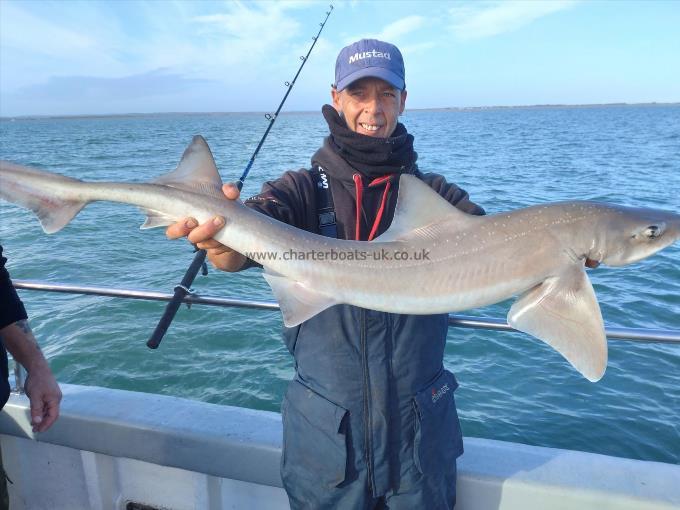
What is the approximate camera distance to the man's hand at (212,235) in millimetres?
2188

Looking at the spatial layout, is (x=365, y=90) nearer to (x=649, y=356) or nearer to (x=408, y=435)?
(x=408, y=435)

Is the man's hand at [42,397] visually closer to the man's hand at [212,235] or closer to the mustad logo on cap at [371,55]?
the man's hand at [212,235]

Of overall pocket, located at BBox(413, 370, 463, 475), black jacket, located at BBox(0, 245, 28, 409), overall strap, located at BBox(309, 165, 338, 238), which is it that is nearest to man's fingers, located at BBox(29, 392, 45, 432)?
black jacket, located at BBox(0, 245, 28, 409)

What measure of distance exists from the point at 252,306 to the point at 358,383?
3.81ft

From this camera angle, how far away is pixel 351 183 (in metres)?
2.58

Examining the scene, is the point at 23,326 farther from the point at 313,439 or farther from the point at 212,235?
the point at 313,439

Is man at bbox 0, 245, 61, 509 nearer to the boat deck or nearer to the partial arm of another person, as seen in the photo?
the partial arm of another person

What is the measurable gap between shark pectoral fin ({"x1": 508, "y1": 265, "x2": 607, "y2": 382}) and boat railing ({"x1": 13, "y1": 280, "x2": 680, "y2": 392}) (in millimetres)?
299

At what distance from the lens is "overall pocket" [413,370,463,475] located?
2232 mm

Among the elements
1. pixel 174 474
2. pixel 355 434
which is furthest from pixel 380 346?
pixel 174 474

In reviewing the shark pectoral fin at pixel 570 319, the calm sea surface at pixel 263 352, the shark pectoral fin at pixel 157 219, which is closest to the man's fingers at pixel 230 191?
the shark pectoral fin at pixel 157 219

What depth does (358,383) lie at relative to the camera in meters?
2.24

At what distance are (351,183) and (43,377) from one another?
6.71 ft

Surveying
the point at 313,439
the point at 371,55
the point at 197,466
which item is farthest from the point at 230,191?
the point at 197,466
